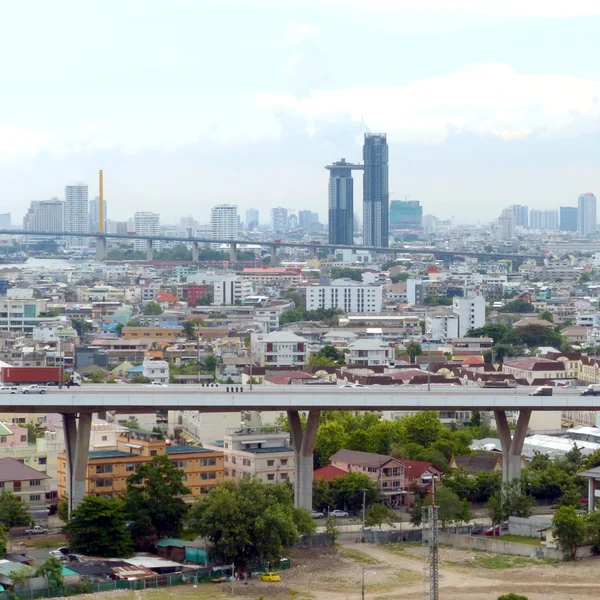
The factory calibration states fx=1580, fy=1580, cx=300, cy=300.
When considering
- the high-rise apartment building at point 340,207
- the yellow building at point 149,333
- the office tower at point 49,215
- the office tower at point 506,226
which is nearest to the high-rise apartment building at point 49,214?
the office tower at point 49,215

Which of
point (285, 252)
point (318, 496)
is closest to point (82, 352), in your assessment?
point (318, 496)

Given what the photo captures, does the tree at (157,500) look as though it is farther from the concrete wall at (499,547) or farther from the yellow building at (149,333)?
the yellow building at (149,333)

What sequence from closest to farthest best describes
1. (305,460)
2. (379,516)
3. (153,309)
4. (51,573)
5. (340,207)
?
(51,573), (379,516), (305,460), (153,309), (340,207)

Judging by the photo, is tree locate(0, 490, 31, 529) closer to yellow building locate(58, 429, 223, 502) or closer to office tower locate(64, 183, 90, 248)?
yellow building locate(58, 429, 223, 502)

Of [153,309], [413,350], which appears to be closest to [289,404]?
[413,350]

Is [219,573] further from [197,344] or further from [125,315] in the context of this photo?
[125,315]

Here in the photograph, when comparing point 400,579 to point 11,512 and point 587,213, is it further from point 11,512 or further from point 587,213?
point 587,213
